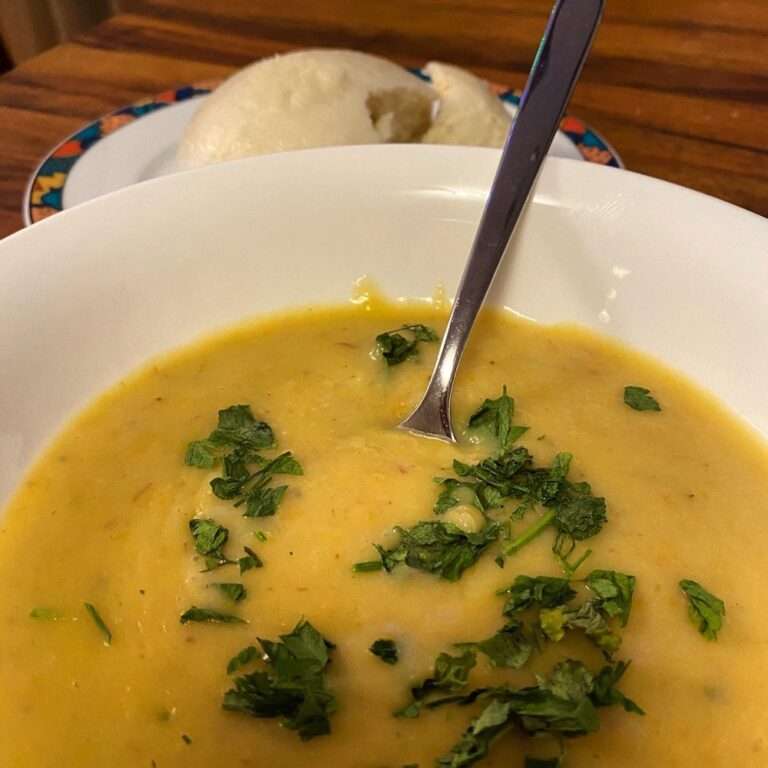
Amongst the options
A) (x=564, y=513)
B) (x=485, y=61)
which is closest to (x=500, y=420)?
(x=564, y=513)

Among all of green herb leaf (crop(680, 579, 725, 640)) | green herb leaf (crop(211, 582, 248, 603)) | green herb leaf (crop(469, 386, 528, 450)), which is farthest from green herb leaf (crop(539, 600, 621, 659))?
green herb leaf (crop(211, 582, 248, 603))

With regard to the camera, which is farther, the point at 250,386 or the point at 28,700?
the point at 250,386

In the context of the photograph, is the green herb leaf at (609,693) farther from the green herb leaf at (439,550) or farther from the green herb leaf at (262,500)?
the green herb leaf at (262,500)

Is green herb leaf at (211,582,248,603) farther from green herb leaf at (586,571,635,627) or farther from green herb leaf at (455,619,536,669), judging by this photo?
green herb leaf at (586,571,635,627)

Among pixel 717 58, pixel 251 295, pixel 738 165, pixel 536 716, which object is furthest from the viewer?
pixel 717 58

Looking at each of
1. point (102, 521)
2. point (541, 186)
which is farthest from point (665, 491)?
point (102, 521)

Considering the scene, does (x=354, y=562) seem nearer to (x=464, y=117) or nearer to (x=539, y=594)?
(x=539, y=594)

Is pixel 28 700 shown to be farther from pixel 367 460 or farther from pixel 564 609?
pixel 564 609

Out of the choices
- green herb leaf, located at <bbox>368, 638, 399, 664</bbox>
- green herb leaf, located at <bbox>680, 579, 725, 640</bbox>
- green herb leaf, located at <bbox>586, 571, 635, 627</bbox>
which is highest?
green herb leaf, located at <bbox>586, 571, 635, 627</bbox>
